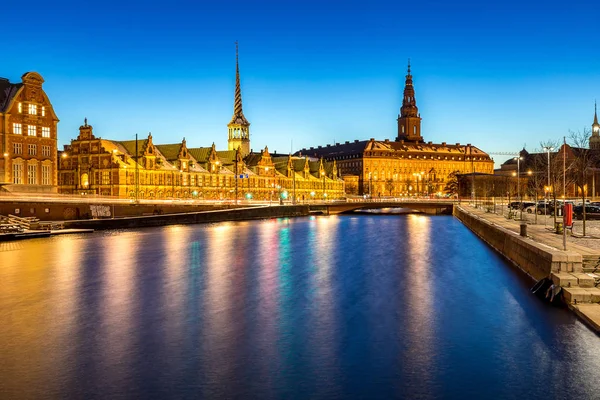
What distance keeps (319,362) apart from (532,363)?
6.17 m

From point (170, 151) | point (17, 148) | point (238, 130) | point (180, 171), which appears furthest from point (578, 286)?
point (238, 130)

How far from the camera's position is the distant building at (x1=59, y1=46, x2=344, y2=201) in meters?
95.9

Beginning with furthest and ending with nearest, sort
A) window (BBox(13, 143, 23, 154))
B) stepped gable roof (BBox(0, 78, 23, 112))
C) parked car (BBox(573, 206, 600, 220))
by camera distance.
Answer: window (BBox(13, 143, 23, 154))
stepped gable roof (BBox(0, 78, 23, 112))
parked car (BBox(573, 206, 600, 220))

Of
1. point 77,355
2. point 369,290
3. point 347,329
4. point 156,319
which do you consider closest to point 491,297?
point 369,290

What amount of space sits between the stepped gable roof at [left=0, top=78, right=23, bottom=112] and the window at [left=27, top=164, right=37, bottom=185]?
24.5ft

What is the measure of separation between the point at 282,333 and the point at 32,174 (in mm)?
62785

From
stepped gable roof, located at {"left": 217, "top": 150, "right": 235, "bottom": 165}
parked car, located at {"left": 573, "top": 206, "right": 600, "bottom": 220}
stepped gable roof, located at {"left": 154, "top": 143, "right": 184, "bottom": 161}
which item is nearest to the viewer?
parked car, located at {"left": 573, "top": 206, "right": 600, "bottom": 220}

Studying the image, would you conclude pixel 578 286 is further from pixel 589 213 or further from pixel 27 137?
pixel 27 137

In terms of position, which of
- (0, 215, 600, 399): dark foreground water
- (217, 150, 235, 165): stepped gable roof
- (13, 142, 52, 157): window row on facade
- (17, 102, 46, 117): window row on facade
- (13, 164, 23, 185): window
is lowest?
(0, 215, 600, 399): dark foreground water

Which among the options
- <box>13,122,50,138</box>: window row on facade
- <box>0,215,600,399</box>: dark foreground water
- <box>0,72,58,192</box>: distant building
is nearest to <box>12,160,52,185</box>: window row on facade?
<box>0,72,58,192</box>: distant building

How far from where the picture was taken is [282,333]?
2111 centimetres

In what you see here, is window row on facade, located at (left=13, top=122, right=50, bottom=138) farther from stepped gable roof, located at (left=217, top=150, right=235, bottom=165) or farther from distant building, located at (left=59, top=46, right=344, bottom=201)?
stepped gable roof, located at (left=217, top=150, right=235, bottom=165)

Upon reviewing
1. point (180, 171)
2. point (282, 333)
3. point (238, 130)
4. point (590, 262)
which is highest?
point (238, 130)

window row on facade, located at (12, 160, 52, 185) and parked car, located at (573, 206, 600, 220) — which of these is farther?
window row on facade, located at (12, 160, 52, 185)
